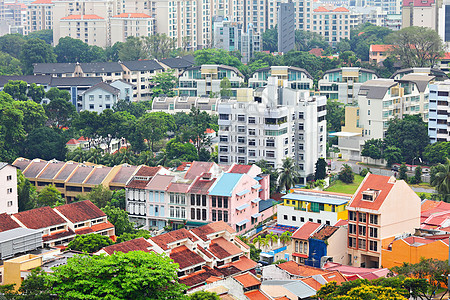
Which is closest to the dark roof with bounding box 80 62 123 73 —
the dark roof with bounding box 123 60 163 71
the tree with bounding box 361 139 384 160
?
the dark roof with bounding box 123 60 163 71

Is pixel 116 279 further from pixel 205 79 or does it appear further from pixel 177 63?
pixel 177 63

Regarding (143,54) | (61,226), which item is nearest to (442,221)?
(61,226)

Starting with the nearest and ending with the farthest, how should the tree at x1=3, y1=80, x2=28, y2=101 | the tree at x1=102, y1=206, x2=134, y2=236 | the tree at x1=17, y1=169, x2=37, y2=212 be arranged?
the tree at x1=102, y1=206, x2=134, y2=236
the tree at x1=17, y1=169, x2=37, y2=212
the tree at x1=3, y1=80, x2=28, y2=101

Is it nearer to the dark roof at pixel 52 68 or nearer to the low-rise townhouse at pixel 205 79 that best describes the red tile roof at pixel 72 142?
the low-rise townhouse at pixel 205 79

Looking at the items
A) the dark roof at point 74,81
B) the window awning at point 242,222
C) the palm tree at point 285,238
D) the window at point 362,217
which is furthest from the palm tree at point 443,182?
the dark roof at point 74,81

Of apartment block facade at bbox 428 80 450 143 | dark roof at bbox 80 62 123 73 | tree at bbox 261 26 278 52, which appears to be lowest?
apartment block facade at bbox 428 80 450 143

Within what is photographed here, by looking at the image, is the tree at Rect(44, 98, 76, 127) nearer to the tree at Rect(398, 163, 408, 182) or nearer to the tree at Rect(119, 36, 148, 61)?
the tree at Rect(398, 163, 408, 182)

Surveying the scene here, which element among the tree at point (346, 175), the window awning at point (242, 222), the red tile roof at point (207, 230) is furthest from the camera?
the tree at point (346, 175)

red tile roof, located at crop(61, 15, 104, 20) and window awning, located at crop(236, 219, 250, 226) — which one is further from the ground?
red tile roof, located at crop(61, 15, 104, 20)
